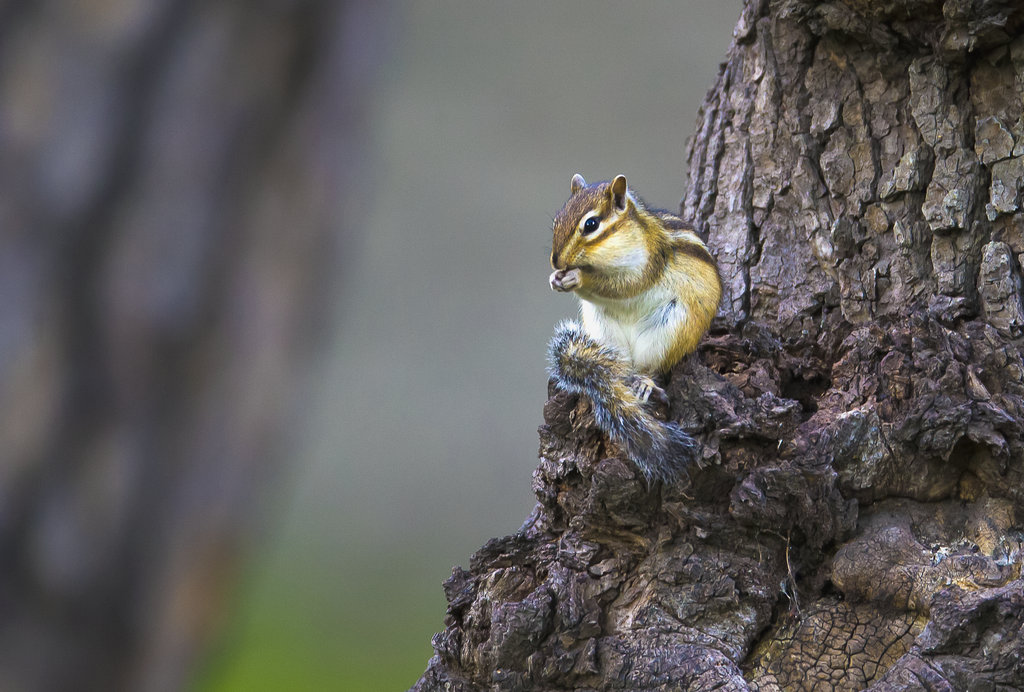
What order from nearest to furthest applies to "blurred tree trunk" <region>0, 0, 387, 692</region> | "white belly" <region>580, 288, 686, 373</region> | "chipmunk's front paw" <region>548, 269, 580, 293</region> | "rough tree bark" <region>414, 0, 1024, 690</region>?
1. "blurred tree trunk" <region>0, 0, 387, 692</region>
2. "rough tree bark" <region>414, 0, 1024, 690</region>
3. "white belly" <region>580, 288, 686, 373</region>
4. "chipmunk's front paw" <region>548, 269, 580, 293</region>

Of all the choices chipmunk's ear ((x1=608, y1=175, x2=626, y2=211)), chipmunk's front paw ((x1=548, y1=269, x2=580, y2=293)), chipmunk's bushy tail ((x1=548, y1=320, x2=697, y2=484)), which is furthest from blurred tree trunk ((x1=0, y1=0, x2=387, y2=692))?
chipmunk's ear ((x1=608, y1=175, x2=626, y2=211))

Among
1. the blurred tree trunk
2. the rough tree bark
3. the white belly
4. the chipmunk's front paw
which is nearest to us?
the blurred tree trunk

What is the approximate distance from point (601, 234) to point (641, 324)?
→ 0.21 m

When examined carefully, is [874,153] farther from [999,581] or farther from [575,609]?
[575,609]

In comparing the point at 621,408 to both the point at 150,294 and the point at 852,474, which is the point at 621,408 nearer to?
the point at 852,474

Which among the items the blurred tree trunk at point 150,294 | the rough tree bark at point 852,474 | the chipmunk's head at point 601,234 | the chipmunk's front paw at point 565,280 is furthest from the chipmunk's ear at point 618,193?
the blurred tree trunk at point 150,294

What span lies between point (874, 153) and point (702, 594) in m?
0.89

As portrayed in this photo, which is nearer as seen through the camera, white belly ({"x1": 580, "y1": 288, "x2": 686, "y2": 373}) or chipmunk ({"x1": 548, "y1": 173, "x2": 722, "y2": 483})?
chipmunk ({"x1": 548, "y1": 173, "x2": 722, "y2": 483})

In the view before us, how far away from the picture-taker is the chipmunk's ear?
1.88 m

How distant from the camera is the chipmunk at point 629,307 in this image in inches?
57.6

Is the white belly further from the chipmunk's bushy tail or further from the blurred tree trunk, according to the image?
the blurred tree trunk

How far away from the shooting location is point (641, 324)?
175 cm

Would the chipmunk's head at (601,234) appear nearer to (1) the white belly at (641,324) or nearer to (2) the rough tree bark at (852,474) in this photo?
(1) the white belly at (641,324)

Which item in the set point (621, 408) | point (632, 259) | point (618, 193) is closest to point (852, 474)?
point (621, 408)
